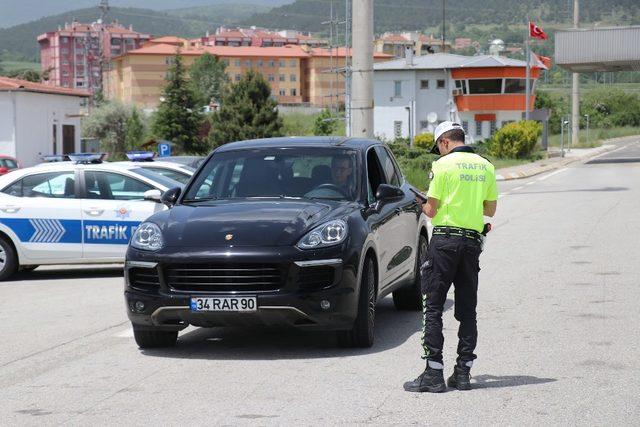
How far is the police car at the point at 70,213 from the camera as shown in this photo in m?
14.6

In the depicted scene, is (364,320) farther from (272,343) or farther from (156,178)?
(156,178)

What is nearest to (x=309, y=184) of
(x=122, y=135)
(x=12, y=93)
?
(x=12, y=93)

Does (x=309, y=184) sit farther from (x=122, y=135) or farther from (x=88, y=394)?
(x=122, y=135)

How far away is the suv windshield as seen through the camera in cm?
970

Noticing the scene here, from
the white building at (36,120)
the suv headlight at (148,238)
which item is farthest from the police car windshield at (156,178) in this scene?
the white building at (36,120)

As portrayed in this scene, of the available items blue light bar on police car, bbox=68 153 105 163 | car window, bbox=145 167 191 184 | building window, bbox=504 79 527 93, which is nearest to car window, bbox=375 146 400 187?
blue light bar on police car, bbox=68 153 105 163

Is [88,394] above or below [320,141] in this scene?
below

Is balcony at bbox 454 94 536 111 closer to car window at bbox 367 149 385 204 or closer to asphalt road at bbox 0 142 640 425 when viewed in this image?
asphalt road at bbox 0 142 640 425

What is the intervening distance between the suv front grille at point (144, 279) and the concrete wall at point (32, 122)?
49047mm

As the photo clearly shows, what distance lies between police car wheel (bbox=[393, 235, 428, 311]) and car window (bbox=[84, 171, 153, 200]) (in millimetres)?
4831

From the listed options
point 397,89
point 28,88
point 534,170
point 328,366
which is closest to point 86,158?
point 328,366

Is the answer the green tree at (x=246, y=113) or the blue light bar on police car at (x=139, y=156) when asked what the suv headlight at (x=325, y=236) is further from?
the green tree at (x=246, y=113)

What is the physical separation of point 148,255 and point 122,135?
98.6 m

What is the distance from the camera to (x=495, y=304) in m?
11.4
